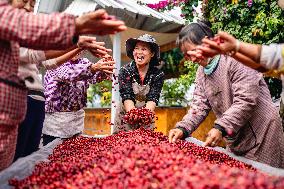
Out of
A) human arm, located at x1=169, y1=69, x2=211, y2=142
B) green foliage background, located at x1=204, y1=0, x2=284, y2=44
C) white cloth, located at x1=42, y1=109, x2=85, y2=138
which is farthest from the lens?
green foliage background, located at x1=204, y1=0, x2=284, y2=44

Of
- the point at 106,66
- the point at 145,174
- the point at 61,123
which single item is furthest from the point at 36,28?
the point at 61,123

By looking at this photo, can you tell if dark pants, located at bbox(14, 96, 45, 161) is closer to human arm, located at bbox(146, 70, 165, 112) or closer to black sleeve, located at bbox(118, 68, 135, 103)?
black sleeve, located at bbox(118, 68, 135, 103)

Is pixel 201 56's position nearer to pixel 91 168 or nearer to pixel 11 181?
pixel 91 168

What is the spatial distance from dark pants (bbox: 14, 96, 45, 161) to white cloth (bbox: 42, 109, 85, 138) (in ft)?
2.62

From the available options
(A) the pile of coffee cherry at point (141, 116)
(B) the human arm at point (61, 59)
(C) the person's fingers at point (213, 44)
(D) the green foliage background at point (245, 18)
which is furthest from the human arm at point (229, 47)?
(D) the green foliage background at point (245, 18)

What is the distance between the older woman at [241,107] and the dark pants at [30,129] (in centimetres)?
140

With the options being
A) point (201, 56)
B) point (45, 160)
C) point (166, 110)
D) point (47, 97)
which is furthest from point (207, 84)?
point (166, 110)

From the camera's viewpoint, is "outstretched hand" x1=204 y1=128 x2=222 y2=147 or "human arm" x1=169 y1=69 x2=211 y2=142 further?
"human arm" x1=169 y1=69 x2=211 y2=142

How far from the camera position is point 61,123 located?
484 centimetres

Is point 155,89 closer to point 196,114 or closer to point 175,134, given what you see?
point 196,114

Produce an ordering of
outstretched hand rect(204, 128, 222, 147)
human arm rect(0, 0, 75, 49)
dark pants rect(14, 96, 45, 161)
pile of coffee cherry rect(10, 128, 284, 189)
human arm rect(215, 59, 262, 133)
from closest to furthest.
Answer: pile of coffee cherry rect(10, 128, 284, 189) < human arm rect(0, 0, 75, 49) < outstretched hand rect(204, 128, 222, 147) < human arm rect(215, 59, 262, 133) < dark pants rect(14, 96, 45, 161)

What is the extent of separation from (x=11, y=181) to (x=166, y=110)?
656 centimetres

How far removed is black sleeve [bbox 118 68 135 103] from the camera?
4984mm

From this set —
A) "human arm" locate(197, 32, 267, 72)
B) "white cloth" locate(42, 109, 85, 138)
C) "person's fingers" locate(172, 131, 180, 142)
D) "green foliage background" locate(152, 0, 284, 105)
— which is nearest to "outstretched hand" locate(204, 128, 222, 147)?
"person's fingers" locate(172, 131, 180, 142)
